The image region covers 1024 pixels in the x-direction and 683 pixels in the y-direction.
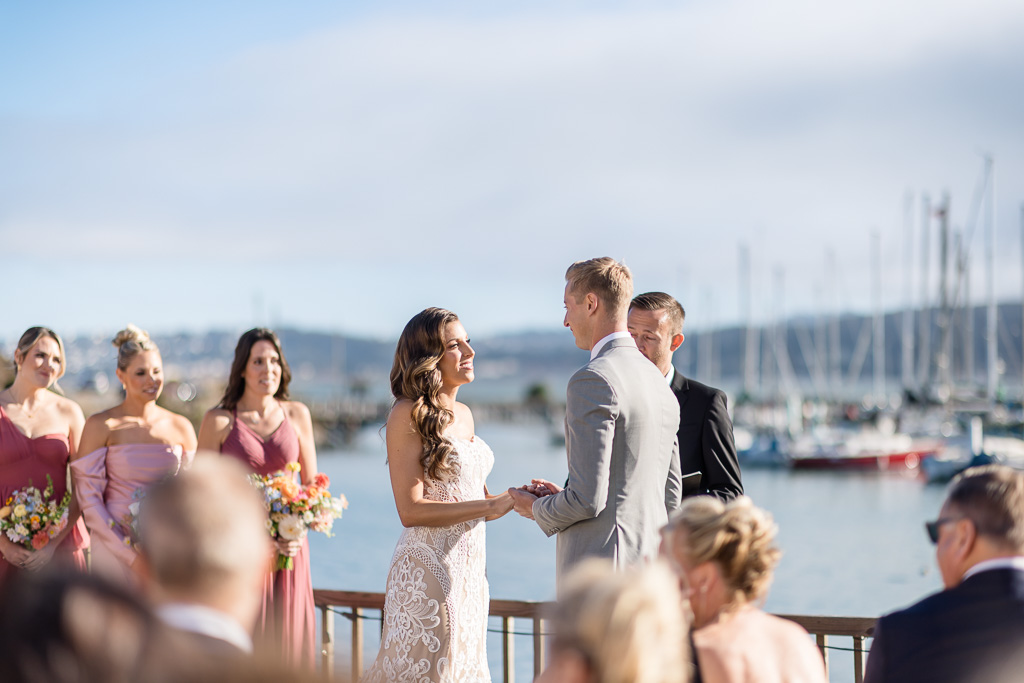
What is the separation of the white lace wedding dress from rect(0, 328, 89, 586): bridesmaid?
7.77ft

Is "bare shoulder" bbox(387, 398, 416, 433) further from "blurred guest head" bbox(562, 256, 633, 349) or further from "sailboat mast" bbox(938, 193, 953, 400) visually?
"sailboat mast" bbox(938, 193, 953, 400)

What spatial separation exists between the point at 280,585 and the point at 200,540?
3714mm

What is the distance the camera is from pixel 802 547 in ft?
96.4

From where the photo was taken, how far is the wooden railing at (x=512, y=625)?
14.0 ft

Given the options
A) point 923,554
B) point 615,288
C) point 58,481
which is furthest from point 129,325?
point 923,554

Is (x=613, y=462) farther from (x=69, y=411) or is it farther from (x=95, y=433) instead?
(x=69, y=411)

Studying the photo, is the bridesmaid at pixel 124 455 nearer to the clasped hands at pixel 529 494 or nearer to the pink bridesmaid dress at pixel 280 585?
the pink bridesmaid dress at pixel 280 585

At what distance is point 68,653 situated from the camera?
1190 mm

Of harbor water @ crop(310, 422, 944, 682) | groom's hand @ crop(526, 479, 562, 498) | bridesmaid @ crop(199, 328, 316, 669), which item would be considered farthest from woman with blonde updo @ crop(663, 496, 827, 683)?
harbor water @ crop(310, 422, 944, 682)

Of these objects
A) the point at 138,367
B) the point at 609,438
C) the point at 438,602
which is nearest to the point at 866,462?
the point at 138,367

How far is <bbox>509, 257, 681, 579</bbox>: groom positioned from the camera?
3.40 m

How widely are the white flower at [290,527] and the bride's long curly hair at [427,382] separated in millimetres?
1117

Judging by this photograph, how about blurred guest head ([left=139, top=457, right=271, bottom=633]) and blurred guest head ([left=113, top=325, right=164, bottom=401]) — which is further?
blurred guest head ([left=113, top=325, right=164, bottom=401])

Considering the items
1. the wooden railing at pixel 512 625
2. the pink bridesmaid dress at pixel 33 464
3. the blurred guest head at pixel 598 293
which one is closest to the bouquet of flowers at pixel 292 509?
the wooden railing at pixel 512 625
